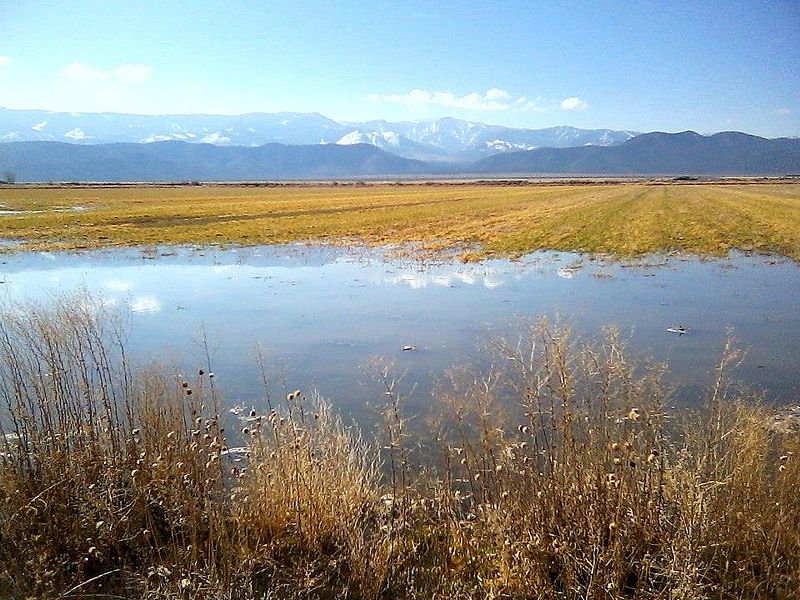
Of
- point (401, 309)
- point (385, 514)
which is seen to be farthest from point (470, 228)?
point (385, 514)

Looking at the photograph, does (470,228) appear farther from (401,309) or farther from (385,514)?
(385,514)

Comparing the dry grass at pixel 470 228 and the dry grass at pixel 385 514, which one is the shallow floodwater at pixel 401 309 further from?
the dry grass at pixel 470 228

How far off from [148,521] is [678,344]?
11689 mm

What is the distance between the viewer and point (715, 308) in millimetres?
17188

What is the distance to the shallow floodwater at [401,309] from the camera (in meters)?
12.0

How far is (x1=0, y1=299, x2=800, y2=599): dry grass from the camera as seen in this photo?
5.28 m

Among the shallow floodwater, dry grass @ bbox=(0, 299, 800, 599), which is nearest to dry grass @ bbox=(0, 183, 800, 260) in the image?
the shallow floodwater

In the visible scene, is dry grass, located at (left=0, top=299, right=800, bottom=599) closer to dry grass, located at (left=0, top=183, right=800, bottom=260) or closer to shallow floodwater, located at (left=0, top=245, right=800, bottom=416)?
shallow floodwater, located at (left=0, top=245, right=800, bottom=416)

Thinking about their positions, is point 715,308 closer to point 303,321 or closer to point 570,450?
point 303,321

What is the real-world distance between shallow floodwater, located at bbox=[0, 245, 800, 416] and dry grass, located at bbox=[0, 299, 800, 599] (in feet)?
12.2

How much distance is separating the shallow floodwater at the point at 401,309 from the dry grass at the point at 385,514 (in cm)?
373

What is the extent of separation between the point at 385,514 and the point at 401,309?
11.5m

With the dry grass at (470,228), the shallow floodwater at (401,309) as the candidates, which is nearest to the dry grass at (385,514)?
the shallow floodwater at (401,309)

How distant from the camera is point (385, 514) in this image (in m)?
6.46
